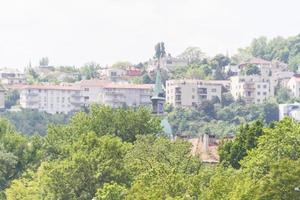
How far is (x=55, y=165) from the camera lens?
72125mm

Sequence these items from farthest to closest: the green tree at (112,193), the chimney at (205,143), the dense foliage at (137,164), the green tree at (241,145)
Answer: the chimney at (205,143), the green tree at (241,145), the green tree at (112,193), the dense foliage at (137,164)

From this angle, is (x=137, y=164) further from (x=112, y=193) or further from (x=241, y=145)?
(x=112, y=193)

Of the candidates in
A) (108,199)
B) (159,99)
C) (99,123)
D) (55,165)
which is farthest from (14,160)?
(159,99)

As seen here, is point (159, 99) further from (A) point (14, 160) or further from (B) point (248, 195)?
(B) point (248, 195)

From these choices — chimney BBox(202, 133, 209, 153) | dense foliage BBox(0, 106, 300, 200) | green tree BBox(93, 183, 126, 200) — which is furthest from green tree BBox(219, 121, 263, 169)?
chimney BBox(202, 133, 209, 153)

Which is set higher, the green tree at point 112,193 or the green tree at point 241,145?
the green tree at point 241,145

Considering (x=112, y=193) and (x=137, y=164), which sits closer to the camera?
(x=112, y=193)

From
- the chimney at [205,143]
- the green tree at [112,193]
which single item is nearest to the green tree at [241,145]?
the green tree at [112,193]

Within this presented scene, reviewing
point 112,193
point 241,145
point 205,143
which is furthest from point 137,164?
point 205,143

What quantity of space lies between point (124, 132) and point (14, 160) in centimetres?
673

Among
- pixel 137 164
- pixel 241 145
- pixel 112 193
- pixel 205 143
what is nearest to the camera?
pixel 112 193

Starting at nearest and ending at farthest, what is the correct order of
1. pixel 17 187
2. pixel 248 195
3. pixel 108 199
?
pixel 248 195 → pixel 108 199 → pixel 17 187

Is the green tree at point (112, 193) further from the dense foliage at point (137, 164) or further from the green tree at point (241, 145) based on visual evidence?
the green tree at point (241, 145)

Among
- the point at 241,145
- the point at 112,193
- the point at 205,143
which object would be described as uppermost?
the point at 241,145
